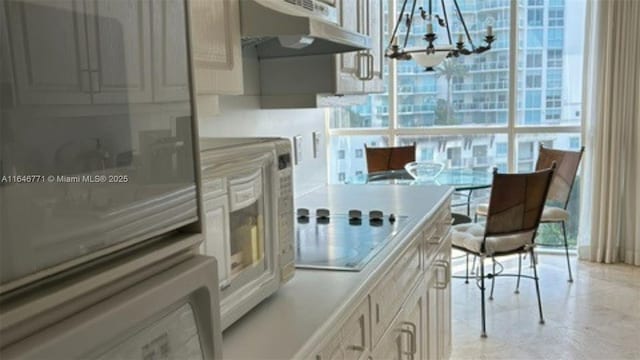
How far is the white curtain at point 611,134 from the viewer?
4125 mm

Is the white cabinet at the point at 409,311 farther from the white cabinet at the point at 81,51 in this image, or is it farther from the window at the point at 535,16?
the window at the point at 535,16

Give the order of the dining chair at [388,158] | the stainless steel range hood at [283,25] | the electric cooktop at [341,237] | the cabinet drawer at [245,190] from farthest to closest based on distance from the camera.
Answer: the dining chair at [388,158], the electric cooktop at [341,237], the stainless steel range hood at [283,25], the cabinet drawer at [245,190]

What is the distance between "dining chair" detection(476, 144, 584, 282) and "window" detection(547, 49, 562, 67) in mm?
761

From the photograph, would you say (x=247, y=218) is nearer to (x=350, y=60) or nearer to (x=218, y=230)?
(x=218, y=230)

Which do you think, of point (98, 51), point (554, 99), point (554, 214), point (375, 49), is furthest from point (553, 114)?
point (98, 51)

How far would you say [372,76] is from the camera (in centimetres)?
280

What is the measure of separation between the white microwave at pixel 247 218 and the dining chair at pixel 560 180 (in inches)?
118

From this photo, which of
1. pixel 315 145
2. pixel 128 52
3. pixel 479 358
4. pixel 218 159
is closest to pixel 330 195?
pixel 315 145

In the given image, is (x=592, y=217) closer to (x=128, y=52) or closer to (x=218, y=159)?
(x=218, y=159)

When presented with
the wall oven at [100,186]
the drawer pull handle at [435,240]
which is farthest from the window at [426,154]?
the wall oven at [100,186]

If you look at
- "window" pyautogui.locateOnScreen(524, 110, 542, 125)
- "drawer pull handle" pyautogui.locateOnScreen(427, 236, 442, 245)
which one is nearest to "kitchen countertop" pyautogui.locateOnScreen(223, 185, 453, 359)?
"drawer pull handle" pyautogui.locateOnScreen(427, 236, 442, 245)

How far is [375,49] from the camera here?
2.98 meters

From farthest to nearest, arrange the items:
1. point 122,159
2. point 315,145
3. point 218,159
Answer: point 315,145 < point 218,159 < point 122,159

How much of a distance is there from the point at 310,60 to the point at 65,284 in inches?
75.6
